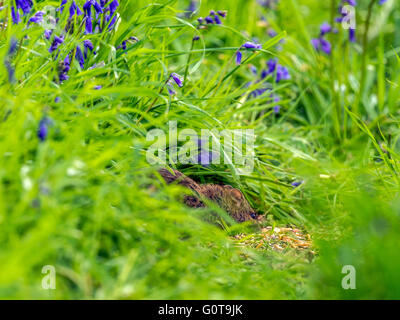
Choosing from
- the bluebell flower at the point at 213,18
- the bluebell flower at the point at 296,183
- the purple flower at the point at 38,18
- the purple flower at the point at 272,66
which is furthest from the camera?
the purple flower at the point at 272,66

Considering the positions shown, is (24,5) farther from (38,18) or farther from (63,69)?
(63,69)

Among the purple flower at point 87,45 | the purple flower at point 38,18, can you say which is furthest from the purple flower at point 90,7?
the purple flower at point 38,18

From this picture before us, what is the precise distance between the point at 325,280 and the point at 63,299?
34.9 inches

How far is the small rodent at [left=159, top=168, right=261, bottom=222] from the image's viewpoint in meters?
2.59

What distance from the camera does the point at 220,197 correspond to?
9.11 feet

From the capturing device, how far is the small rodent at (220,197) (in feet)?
8.49

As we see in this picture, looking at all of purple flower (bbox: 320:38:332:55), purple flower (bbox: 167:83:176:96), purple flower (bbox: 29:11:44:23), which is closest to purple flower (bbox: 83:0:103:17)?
purple flower (bbox: 29:11:44:23)

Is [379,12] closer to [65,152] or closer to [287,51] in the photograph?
[287,51]

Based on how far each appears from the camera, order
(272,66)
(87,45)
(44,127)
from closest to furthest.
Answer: (44,127) → (87,45) → (272,66)

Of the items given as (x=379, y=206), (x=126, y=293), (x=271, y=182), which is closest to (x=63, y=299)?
(x=126, y=293)

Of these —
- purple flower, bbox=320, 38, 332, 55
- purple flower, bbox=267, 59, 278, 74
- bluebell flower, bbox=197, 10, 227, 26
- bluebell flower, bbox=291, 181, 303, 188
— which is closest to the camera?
bluebell flower, bbox=197, 10, 227, 26

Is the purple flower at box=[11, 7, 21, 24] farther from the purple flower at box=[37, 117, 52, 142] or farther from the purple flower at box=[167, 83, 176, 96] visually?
the purple flower at box=[37, 117, 52, 142]

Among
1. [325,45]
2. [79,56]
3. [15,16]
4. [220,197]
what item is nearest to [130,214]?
[220,197]

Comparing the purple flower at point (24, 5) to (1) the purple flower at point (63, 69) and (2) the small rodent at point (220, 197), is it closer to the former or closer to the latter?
(1) the purple flower at point (63, 69)
